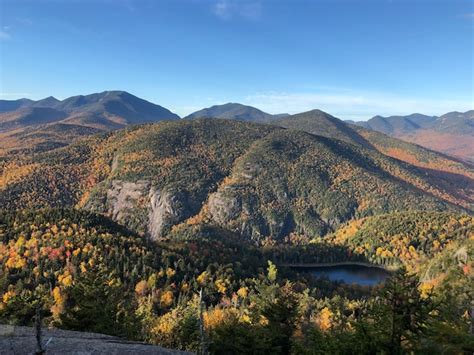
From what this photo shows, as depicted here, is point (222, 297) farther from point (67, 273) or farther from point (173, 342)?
point (173, 342)

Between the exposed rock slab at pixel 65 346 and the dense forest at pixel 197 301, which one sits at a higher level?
the exposed rock slab at pixel 65 346

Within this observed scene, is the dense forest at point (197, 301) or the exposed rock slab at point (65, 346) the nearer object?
the exposed rock slab at point (65, 346)


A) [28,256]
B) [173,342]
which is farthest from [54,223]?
[173,342]

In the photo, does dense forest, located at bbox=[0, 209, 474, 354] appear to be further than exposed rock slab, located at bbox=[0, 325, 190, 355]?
Yes

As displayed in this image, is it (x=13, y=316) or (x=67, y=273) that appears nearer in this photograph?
(x=13, y=316)

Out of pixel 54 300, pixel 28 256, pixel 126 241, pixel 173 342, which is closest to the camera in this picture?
pixel 173 342

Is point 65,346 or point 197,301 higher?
point 65,346

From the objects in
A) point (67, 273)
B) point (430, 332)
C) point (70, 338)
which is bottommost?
point (67, 273)

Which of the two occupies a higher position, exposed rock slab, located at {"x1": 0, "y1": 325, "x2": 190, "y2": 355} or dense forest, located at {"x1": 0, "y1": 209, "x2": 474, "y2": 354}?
exposed rock slab, located at {"x1": 0, "y1": 325, "x2": 190, "y2": 355}

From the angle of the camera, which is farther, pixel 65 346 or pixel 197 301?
pixel 197 301

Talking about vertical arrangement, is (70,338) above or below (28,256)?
above

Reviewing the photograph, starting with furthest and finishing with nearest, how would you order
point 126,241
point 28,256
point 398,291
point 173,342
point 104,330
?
point 126,241, point 28,256, point 173,342, point 104,330, point 398,291
